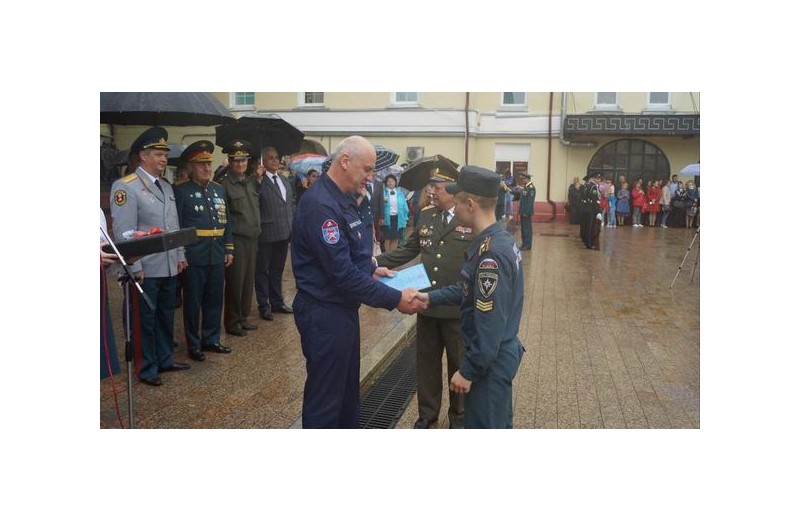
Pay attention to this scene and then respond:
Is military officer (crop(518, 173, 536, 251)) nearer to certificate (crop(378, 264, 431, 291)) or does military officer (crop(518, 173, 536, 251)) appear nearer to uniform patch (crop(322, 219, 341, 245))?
certificate (crop(378, 264, 431, 291))

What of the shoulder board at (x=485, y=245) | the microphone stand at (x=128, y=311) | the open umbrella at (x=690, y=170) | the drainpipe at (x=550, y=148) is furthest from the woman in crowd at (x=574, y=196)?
the microphone stand at (x=128, y=311)

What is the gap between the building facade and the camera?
13.8 ft

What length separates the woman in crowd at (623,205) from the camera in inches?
288

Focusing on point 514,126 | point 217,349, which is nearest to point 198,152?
point 217,349

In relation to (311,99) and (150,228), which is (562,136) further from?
(150,228)

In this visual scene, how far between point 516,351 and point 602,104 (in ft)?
5.67

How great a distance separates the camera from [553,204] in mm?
7660

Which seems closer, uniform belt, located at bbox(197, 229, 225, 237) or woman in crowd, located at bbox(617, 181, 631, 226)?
uniform belt, located at bbox(197, 229, 225, 237)

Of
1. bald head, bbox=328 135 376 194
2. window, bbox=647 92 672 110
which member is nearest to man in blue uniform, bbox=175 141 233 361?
bald head, bbox=328 135 376 194

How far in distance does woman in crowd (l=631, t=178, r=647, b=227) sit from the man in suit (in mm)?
3419

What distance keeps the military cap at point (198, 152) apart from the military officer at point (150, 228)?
1.31ft

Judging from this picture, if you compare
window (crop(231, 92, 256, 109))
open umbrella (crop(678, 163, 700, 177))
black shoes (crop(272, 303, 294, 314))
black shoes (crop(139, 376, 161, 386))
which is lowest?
black shoes (crop(139, 376, 161, 386))

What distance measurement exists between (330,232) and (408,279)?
666 millimetres

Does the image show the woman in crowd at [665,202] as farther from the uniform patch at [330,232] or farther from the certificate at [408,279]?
the uniform patch at [330,232]
